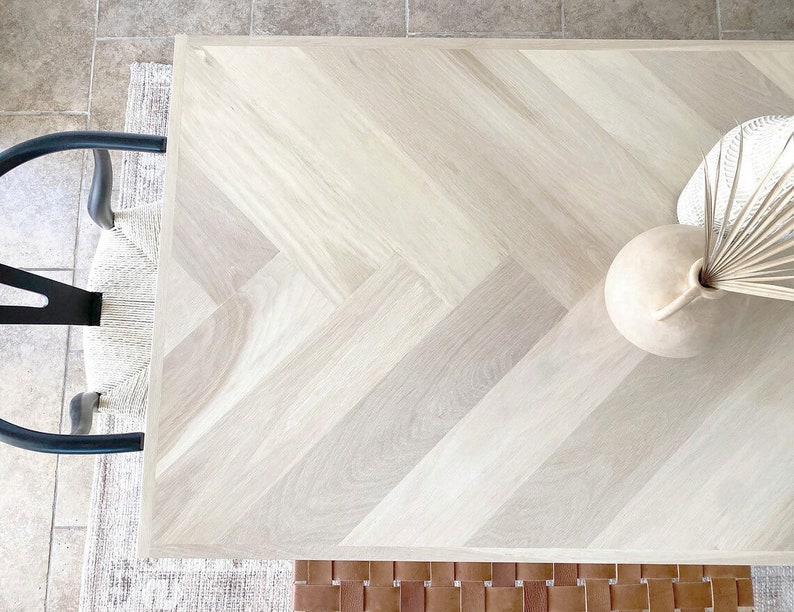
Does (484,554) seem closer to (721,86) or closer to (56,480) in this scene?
(721,86)

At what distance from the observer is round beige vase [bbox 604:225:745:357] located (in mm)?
736

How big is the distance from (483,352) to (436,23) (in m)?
1.11

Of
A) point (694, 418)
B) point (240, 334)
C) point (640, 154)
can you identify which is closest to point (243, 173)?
point (240, 334)

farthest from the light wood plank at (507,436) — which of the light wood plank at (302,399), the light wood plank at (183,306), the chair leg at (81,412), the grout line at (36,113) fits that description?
the grout line at (36,113)

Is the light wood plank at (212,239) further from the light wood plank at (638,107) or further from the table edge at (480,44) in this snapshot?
the light wood plank at (638,107)

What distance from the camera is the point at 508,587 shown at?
3.74 ft

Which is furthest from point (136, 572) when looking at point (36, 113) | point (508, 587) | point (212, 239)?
point (36, 113)

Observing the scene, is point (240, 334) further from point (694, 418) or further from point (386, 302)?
point (694, 418)

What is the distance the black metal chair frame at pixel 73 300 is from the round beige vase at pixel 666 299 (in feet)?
2.30

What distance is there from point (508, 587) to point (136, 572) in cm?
88

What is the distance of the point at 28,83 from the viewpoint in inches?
64.7

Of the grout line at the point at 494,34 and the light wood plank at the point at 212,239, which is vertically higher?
the grout line at the point at 494,34

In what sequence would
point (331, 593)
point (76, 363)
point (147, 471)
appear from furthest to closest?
point (76, 363), point (331, 593), point (147, 471)

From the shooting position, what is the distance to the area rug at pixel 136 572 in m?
1.48
